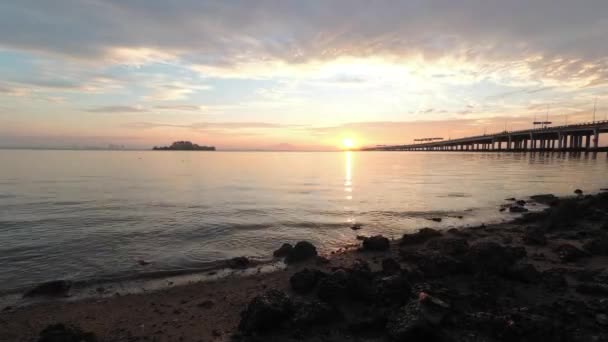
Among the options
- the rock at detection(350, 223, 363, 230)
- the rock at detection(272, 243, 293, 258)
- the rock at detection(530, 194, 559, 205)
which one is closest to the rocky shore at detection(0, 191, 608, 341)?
the rock at detection(272, 243, 293, 258)

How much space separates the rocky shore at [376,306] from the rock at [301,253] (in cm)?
37

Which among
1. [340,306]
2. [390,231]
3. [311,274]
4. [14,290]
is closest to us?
[340,306]

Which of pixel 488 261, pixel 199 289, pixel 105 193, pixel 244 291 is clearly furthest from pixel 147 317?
pixel 105 193

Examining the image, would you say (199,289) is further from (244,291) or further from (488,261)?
(488,261)

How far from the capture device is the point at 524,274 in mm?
9461

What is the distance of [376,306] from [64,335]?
22.7 ft

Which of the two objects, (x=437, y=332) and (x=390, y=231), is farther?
(x=390, y=231)

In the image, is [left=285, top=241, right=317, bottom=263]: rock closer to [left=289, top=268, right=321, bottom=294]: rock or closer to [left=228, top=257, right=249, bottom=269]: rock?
[left=228, top=257, right=249, bottom=269]: rock

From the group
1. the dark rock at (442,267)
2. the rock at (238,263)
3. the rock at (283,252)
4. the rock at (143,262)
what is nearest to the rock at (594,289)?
the dark rock at (442,267)

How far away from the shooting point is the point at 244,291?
32.6 ft

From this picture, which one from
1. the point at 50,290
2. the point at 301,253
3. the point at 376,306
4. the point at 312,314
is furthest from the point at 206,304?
the point at 50,290

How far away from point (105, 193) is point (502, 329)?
3588cm

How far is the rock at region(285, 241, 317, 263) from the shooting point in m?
12.8

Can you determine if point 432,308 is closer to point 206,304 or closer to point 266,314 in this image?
point 266,314
